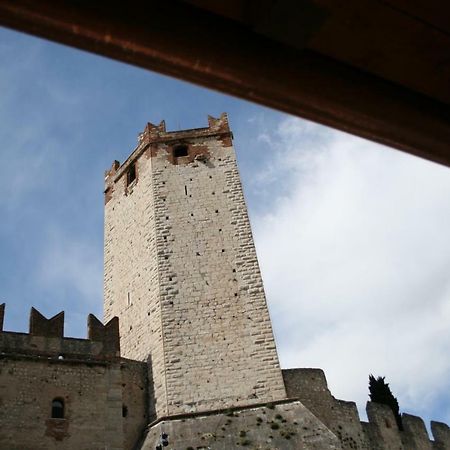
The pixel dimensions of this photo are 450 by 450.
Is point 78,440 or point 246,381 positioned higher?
point 246,381

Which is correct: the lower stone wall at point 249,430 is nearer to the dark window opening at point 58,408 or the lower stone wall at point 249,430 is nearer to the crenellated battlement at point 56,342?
the dark window opening at point 58,408

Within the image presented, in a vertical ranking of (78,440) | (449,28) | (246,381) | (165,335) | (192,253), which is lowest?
(449,28)

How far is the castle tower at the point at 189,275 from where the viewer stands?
14.0 m

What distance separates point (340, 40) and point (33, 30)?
3.59ft

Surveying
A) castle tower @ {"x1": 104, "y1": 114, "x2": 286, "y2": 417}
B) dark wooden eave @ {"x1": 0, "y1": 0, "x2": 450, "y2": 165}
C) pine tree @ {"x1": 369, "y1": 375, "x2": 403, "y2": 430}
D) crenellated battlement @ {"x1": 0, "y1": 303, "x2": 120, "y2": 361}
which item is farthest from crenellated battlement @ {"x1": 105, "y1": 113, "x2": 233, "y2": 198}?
dark wooden eave @ {"x1": 0, "y1": 0, "x2": 450, "y2": 165}

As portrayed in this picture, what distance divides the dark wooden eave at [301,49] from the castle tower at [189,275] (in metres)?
12.1

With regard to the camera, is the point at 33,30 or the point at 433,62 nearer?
the point at 33,30

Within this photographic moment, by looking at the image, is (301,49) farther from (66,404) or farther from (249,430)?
(66,404)

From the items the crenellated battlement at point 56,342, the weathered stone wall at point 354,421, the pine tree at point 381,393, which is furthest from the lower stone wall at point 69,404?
the pine tree at point 381,393

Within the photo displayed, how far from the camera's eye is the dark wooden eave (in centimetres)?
189

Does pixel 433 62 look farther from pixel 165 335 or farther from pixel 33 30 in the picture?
pixel 165 335

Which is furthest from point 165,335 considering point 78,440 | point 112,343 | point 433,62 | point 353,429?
point 433,62

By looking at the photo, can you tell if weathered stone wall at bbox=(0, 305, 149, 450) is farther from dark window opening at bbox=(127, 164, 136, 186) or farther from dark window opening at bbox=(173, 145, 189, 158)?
dark window opening at bbox=(173, 145, 189, 158)

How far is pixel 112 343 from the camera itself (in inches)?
579
